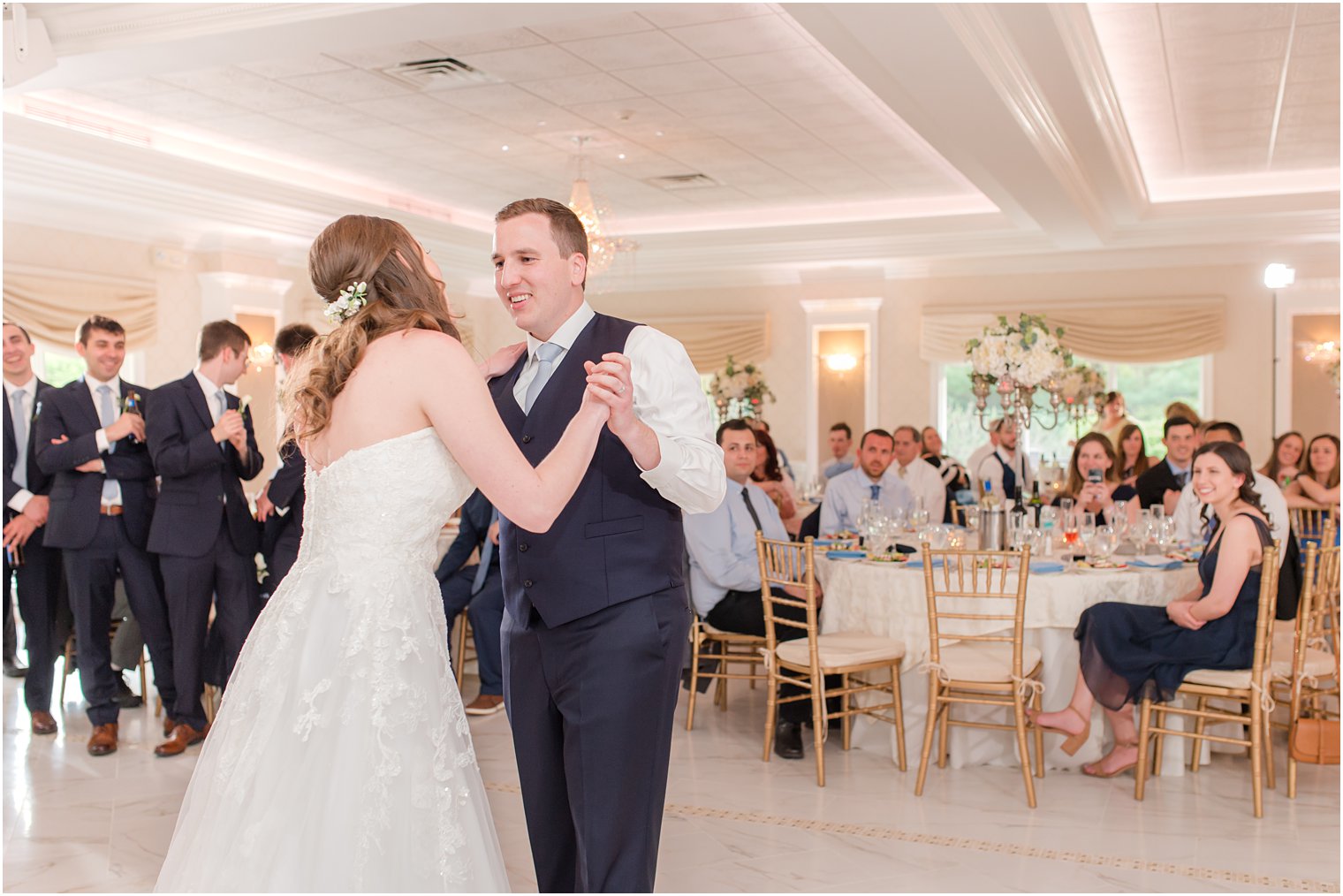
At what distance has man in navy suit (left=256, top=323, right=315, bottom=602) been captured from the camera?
15.6 ft

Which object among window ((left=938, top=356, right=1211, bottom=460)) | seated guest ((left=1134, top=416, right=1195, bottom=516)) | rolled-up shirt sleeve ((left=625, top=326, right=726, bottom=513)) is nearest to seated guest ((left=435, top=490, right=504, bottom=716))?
rolled-up shirt sleeve ((left=625, top=326, right=726, bottom=513))

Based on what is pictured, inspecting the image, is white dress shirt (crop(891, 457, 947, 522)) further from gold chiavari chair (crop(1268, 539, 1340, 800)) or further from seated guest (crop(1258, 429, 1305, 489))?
gold chiavari chair (crop(1268, 539, 1340, 800))

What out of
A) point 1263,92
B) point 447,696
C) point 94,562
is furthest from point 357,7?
point 1263,92

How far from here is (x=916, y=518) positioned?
20.5 feet

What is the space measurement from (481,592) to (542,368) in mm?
3706

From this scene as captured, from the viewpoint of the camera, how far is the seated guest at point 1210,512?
5672mm

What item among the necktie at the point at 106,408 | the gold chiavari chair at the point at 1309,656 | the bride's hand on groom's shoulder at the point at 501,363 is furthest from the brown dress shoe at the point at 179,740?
the gold chiavari chair at the point at 1309,656

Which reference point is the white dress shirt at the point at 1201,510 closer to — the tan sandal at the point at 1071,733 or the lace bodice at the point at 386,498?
the tan sandal at the point at 1071,733

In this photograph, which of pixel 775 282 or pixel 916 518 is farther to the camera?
pixel 775 282

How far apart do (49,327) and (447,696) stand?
342 inches

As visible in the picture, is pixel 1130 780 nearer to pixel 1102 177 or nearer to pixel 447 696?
pixel 447 696

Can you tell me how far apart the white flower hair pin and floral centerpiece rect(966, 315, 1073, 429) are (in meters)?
4.25

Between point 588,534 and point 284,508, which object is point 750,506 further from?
point 588,534

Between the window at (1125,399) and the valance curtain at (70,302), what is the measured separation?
7717 millimetres
